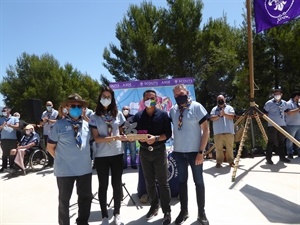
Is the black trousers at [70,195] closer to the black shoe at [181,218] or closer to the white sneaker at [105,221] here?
the white sneaker at [105,221]

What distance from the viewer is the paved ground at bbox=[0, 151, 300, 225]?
3.90 metres

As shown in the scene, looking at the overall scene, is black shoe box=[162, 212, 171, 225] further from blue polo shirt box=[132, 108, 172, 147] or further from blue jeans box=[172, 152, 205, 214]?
blue polo shirt box=[132, 108, 172, 147]

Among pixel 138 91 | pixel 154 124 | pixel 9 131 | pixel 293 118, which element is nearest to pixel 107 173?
pixel 154 124

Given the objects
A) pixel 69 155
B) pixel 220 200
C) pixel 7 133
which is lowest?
pixel 220 200

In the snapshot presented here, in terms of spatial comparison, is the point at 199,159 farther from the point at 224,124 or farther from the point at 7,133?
the point at 7,133

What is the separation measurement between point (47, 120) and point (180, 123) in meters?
5.77

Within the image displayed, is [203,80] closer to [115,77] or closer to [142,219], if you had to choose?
[115,77]

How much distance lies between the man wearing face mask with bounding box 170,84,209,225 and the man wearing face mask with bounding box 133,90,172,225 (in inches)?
6.8

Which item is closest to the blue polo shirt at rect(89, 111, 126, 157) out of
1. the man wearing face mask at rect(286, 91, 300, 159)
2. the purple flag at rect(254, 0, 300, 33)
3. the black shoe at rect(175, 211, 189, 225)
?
the black shoe at rect(175, 211, 189, 225)

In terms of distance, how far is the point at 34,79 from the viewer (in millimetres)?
28859

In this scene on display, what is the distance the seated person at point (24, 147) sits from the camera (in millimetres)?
7734

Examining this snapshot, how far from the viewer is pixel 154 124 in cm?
369

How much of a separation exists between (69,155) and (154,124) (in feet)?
3.73

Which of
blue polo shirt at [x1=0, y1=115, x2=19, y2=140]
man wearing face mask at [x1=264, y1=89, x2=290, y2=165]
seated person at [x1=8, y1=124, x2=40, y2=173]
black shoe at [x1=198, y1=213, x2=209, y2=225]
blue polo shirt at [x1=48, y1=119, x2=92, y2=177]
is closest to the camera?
blue polo shirt at [x1=48, y1=119, x2=92, y2=177]
